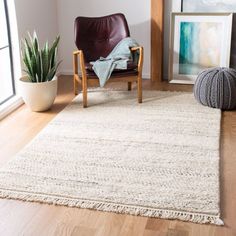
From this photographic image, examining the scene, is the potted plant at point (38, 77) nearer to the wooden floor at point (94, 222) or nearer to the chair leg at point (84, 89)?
the chair leg at point (84, 89)

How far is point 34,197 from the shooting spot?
8.61 feet

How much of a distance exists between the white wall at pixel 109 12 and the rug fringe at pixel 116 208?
2.82m

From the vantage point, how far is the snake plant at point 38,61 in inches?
156

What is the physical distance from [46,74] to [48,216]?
189 centimetres

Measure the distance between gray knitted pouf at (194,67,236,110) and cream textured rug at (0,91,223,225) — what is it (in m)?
0.10

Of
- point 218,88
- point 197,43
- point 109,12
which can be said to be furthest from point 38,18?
point 218,88

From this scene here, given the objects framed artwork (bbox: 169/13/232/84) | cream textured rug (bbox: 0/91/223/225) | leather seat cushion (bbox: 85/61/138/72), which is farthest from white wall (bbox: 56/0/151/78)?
cream textured rug (bbox: 0/91/223/225)

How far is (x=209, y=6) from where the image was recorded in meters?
4.65

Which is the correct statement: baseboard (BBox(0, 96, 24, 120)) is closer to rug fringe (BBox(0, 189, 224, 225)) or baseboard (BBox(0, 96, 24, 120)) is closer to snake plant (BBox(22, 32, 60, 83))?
A: snake plant (BBox(22, 32, 60, 83))

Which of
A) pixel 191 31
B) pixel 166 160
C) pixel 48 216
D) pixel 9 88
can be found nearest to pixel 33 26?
pixel 9 88

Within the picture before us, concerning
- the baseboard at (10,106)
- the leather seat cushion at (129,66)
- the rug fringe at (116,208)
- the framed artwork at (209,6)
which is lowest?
the rug fringe at (116,208)

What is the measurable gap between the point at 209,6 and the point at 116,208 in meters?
2.93

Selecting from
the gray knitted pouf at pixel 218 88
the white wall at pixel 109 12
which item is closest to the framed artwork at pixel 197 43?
the white wall at pixel 109 12

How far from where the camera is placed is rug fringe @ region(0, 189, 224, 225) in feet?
7.88
